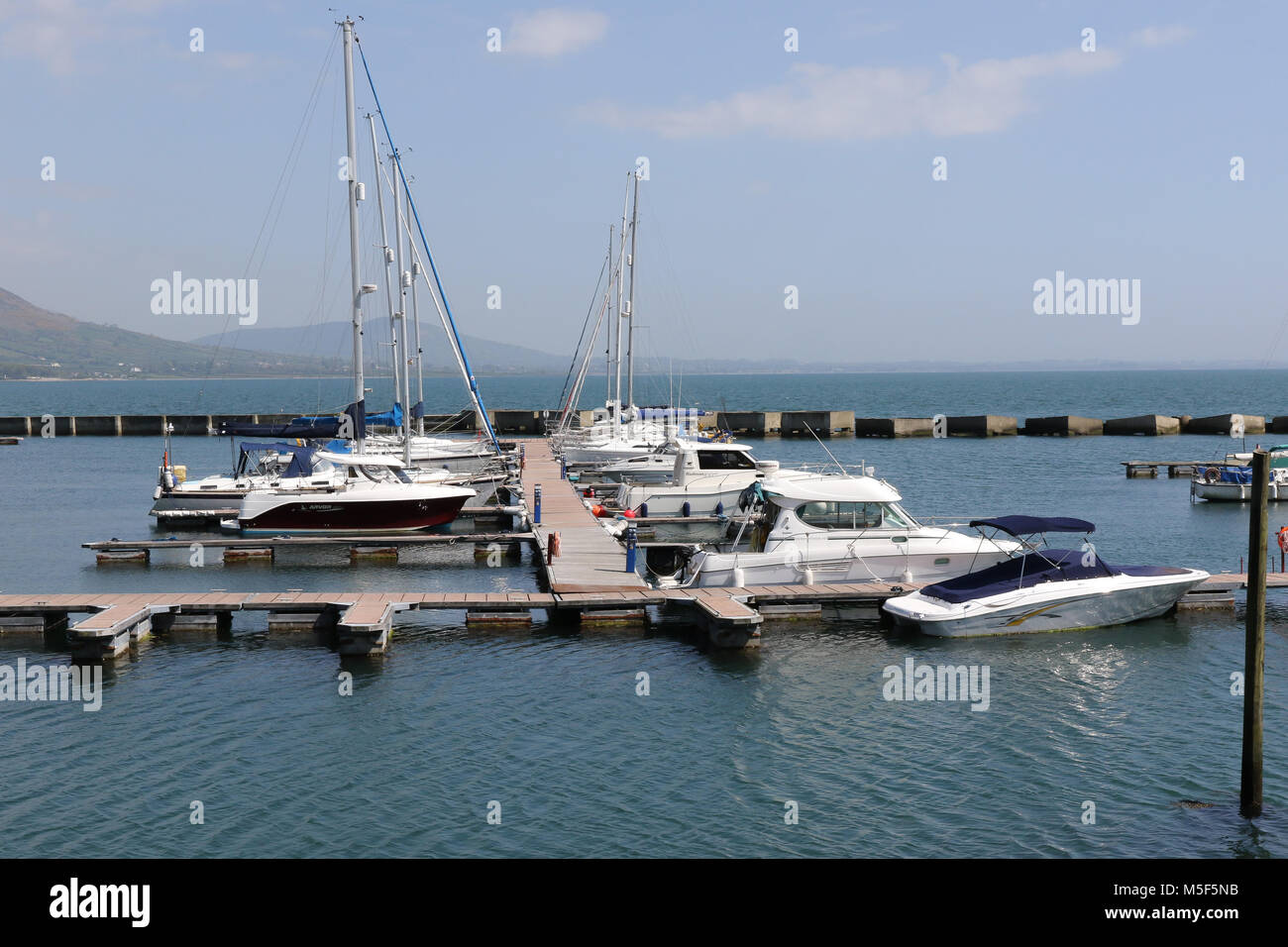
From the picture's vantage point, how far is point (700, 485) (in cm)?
3816

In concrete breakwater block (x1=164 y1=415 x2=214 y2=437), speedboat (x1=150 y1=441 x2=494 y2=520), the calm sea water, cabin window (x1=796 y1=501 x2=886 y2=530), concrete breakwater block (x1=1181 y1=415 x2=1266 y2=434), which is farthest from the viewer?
concrete breakwater block (x1=164 y1=415 x2=214 y2=437)

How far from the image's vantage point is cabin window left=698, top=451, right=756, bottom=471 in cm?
3909

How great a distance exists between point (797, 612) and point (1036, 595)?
15.2 ft

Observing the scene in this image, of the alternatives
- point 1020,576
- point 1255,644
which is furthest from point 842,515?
point 1255,644

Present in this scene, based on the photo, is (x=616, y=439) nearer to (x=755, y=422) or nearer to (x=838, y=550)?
(x=838, y=550)

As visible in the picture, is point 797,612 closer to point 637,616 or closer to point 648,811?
point 637,616

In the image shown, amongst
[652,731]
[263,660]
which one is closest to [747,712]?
[652,731]

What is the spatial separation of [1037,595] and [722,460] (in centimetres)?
1800

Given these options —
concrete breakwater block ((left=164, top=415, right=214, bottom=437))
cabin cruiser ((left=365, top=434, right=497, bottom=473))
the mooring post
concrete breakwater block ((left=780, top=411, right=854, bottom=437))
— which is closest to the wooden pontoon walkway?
the mooring post

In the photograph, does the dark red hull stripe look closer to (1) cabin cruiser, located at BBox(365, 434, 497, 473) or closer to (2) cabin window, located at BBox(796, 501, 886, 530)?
(1) cabin cruiser, located at BBox(365, 434, 497, 473)

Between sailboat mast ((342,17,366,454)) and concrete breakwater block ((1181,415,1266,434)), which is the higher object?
sailboat mast ((342,17,366,454))

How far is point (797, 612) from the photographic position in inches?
934

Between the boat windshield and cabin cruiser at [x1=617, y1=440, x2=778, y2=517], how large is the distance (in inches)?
462

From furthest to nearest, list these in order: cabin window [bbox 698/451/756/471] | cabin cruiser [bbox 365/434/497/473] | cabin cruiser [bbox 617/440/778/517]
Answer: cabin cruiser [bbox 365/434/497/473]
cabin window [bbox 698/451/756/471]
cabin cruiser [bbox 617/440/778/517]
